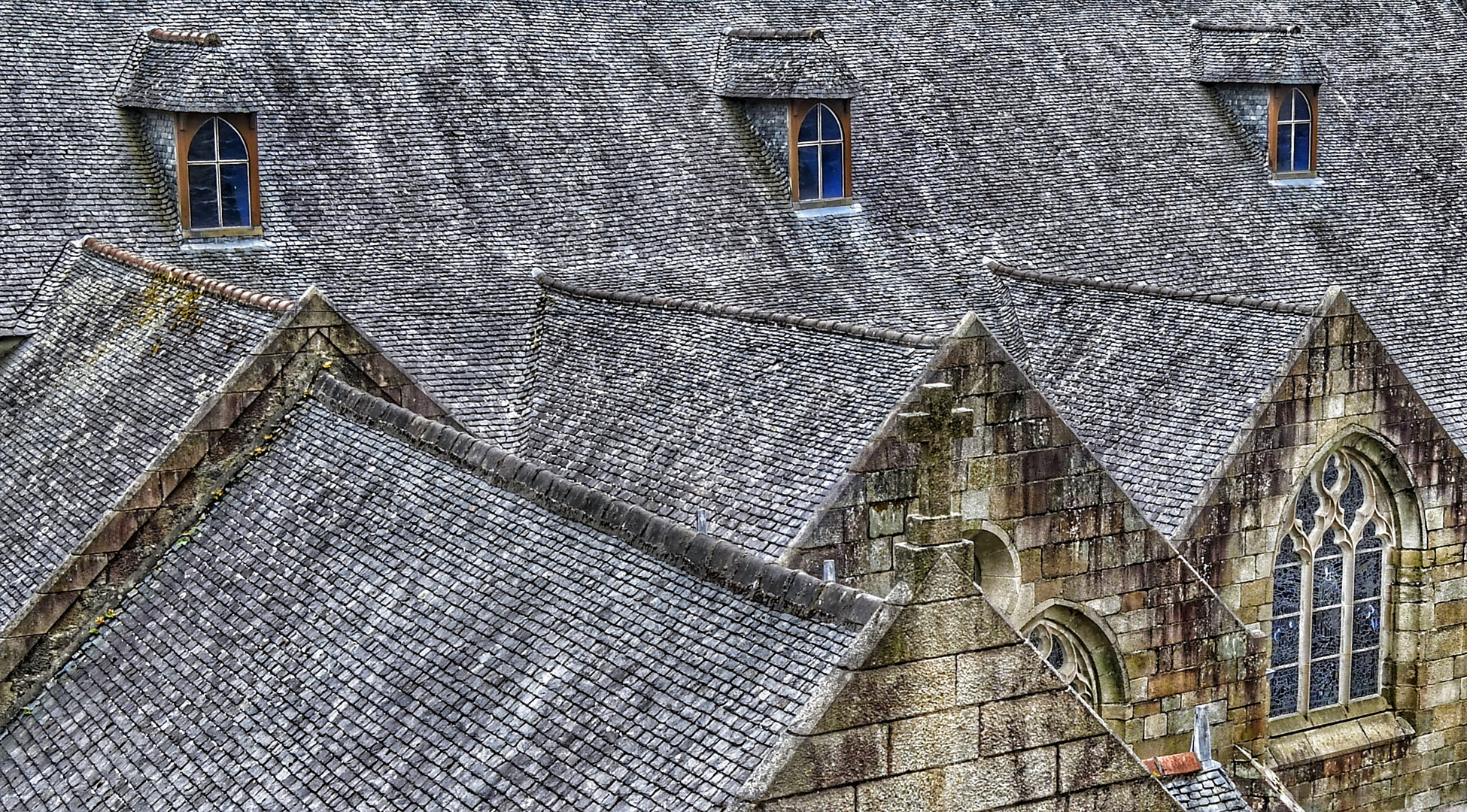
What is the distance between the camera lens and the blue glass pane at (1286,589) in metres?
23.5

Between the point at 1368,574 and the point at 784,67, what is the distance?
40.0ft

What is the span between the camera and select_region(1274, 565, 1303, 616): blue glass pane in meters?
23.5

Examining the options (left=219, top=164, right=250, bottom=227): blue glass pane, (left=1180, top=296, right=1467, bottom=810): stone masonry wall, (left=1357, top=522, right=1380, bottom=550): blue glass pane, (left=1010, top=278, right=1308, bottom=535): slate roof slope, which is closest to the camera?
(left=1180, top=296, right=1467, bottom=810): stone masonry wall

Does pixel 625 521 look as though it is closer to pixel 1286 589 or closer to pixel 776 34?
pixel 1286 589

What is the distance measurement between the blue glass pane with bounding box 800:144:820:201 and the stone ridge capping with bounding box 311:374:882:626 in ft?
41.4

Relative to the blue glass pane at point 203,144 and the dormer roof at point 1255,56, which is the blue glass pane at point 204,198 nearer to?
the blue glass pane at point 203,144

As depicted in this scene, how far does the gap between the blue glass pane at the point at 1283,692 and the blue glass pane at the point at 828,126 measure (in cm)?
1166

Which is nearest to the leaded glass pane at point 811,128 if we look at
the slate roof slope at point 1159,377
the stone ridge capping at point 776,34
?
the stone ridge capping at point 776,34

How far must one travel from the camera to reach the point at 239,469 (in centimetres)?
1933

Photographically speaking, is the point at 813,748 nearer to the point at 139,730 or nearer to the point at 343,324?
the point at 139,730

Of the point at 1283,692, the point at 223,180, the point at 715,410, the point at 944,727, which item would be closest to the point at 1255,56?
the point at 1283,692

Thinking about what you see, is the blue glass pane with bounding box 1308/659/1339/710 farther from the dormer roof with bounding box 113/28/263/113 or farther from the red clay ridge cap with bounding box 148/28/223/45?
the red clay ridge cap with bounding box 148/28/223/45

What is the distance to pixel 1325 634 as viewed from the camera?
80.0ft

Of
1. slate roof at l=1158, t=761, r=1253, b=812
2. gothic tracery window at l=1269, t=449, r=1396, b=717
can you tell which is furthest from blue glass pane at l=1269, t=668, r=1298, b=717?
slate roof at l=1158, t=761, r=1253, b=812
